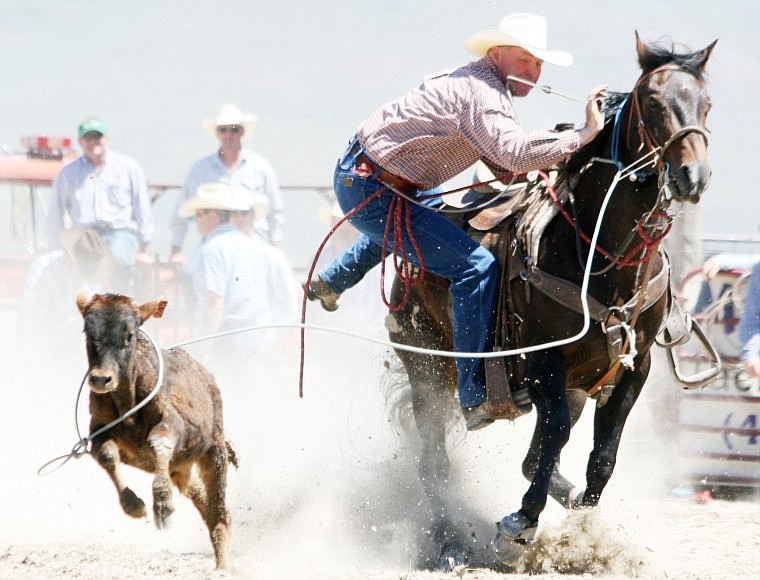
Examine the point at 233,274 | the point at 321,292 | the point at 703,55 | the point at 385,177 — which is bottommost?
the point at 233,274

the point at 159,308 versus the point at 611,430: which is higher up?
the point at 159,308

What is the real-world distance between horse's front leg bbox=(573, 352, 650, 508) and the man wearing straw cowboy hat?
0.48m

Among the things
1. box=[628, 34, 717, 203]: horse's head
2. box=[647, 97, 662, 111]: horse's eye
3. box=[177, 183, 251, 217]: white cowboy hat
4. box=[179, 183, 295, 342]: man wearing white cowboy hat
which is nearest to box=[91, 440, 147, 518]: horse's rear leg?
box=[628, 34, 717, 203]: horse's head

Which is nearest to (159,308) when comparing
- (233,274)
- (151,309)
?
(151,309)

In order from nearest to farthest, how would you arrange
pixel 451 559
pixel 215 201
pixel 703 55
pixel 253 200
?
pixel 703 55, pixel 451 559, pixel 215 201, pixel 253 200

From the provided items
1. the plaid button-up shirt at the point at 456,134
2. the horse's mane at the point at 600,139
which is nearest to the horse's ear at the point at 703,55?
the horse's mane at the point at 600,139

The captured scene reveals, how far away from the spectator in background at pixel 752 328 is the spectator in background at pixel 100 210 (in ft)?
14.1

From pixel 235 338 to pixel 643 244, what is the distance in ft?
14.2

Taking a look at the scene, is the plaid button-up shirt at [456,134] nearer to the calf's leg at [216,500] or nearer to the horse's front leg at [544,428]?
the horse's front leg at [544,428]

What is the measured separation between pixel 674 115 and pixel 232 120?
208 inches

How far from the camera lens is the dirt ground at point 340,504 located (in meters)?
4.78

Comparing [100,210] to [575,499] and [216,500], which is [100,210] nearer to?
[216,500]

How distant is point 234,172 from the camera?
875cm

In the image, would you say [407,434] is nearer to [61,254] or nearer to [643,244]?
[643,244]
